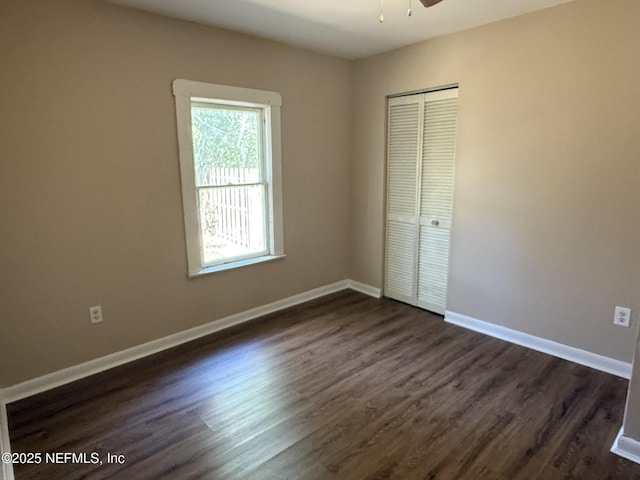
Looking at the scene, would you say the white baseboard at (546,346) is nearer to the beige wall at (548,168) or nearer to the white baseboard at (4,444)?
the beige wall at (548,168)

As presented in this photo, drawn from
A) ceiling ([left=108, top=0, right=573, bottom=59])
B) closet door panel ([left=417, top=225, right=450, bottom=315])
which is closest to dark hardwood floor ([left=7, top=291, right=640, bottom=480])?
closet door panel ([left=417, top=225, right=450, bottom=315])

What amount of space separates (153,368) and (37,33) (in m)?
2.25

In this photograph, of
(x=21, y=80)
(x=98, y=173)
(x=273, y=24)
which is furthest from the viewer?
(x=273, y=24)

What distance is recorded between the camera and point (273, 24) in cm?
296

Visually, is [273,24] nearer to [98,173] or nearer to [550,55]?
[98,173]

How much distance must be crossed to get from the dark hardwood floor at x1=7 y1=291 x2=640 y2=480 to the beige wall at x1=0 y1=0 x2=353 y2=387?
1.14 ft

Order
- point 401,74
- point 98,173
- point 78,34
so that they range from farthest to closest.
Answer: point 401,74
point 98,173
point 78,34

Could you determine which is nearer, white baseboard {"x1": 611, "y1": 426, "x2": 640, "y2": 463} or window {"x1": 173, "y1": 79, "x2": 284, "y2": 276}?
white baseboard {"x1": 611, "y1": 426, "x2": 640, "y2": 463}

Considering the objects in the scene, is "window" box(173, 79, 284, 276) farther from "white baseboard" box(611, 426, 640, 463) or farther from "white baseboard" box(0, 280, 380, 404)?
"white baseboard" box(611, 426, 640, 463)

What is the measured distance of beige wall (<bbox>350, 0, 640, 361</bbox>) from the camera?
8.09 feet

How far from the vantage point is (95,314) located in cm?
269

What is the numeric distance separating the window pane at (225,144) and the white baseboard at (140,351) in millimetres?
1219

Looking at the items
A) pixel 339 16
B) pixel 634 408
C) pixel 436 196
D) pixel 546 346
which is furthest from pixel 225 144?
pixel 634 408

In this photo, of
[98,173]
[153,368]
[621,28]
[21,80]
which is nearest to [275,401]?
[153,368]
